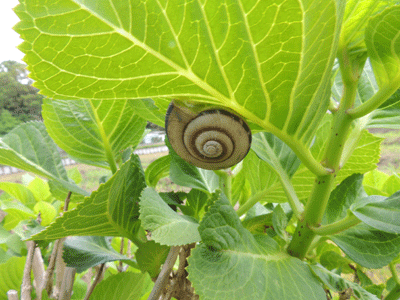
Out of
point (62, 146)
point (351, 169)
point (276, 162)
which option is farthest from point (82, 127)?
point (351, 169)

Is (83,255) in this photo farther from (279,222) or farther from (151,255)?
(279,222)

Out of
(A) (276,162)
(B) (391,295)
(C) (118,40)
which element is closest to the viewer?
(C) (118,40)

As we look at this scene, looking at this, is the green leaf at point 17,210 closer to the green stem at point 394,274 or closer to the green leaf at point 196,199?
the green leaf at point 196,199

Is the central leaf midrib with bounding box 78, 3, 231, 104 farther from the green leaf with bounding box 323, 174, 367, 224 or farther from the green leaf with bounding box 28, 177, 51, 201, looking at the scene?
the green leaf with bounding box 28, 177, 51, 201

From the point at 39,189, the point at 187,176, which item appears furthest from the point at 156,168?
the point at 39,189

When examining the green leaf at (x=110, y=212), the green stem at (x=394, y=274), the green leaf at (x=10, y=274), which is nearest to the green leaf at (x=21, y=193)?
the green leaf at (x=10, y=274)

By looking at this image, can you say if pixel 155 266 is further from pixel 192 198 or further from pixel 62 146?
pixel 62 146
